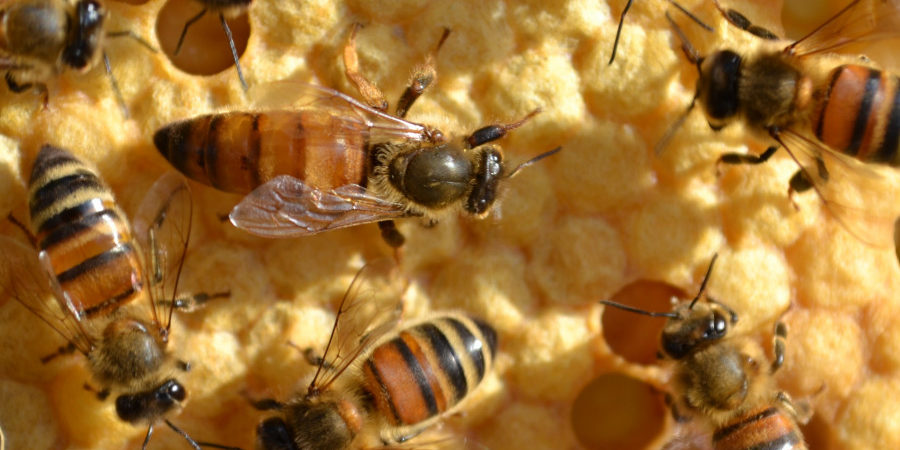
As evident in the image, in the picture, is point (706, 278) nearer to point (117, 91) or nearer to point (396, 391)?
point (396, 391)

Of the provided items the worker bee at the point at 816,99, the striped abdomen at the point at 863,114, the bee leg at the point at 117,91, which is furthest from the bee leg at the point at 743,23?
the bee leg at the point at 117,91

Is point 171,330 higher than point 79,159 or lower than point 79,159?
lower

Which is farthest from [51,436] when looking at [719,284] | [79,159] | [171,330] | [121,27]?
[719,284]

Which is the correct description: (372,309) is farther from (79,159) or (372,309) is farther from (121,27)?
(121,27)

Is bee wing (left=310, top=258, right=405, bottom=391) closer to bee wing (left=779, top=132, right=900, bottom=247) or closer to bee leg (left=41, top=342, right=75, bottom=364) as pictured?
bee leg (left=41, top=342, right=75, bottom=364)

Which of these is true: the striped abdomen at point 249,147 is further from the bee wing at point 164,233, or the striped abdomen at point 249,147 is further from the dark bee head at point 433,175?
the dark bee head at point 433,175

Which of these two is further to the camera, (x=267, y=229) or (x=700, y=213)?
(x=700, y=213)

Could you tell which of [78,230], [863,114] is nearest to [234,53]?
[78,230]
